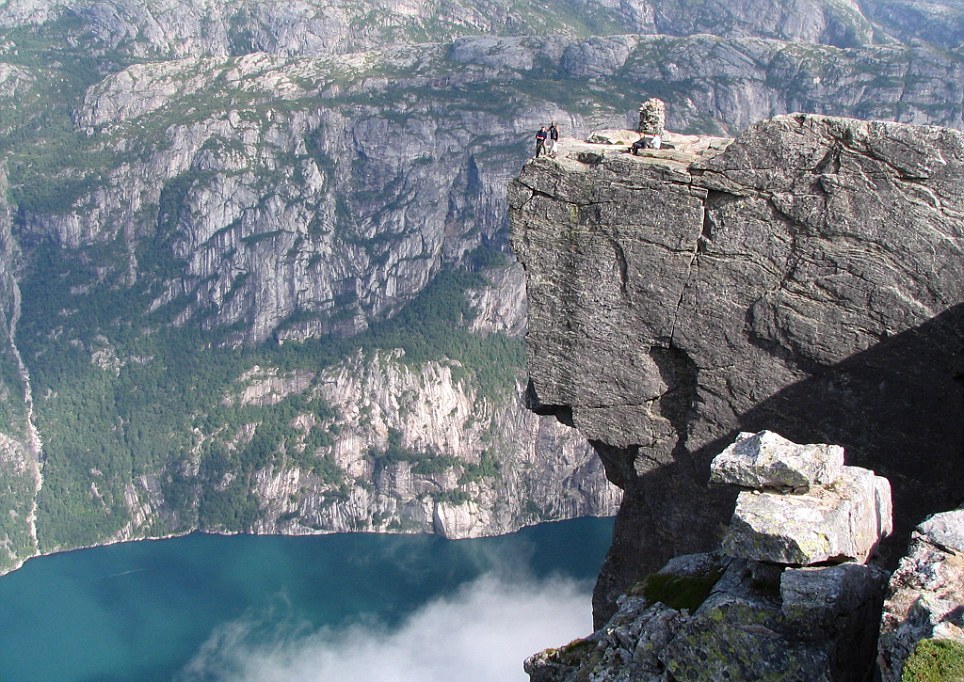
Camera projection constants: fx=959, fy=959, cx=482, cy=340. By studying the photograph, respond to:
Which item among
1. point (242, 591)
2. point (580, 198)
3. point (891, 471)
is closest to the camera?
point (891, 471)

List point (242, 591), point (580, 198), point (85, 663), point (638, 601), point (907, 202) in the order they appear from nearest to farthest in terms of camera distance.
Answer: point (638, 601) → point (907, 202) → point (580, 198) → point (85, 663) → point (242, 591)

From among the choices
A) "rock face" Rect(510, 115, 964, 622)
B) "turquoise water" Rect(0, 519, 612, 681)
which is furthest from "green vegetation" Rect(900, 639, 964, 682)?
"turquoise water" Rect(0, 519, 612, 681)

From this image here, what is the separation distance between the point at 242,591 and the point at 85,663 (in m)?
32.5

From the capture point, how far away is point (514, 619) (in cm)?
17250

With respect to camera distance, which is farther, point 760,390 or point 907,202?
point 760,390

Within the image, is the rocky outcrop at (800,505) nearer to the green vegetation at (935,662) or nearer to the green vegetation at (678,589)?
the green vegetation at (678,589)

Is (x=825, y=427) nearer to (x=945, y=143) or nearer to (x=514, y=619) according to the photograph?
(x=945, y=143)

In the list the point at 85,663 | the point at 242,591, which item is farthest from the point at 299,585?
the point at 85,663

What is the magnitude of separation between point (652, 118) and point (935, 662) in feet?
51.3

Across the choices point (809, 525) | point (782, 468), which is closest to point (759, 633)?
point (809, 525)

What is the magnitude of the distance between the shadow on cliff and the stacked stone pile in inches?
124

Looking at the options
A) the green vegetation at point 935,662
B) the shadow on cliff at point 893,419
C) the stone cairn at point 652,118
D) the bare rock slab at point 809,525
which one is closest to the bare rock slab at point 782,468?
the bare rock slab at point 809,525

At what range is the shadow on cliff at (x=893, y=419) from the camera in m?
18.8

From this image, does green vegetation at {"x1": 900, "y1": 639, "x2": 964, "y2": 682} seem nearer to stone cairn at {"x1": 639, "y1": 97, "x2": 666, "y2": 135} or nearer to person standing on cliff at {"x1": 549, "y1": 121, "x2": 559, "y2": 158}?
person standing on cliff at {"x1": 549, "y1": 121, "x2": 559, "y2": 158}
